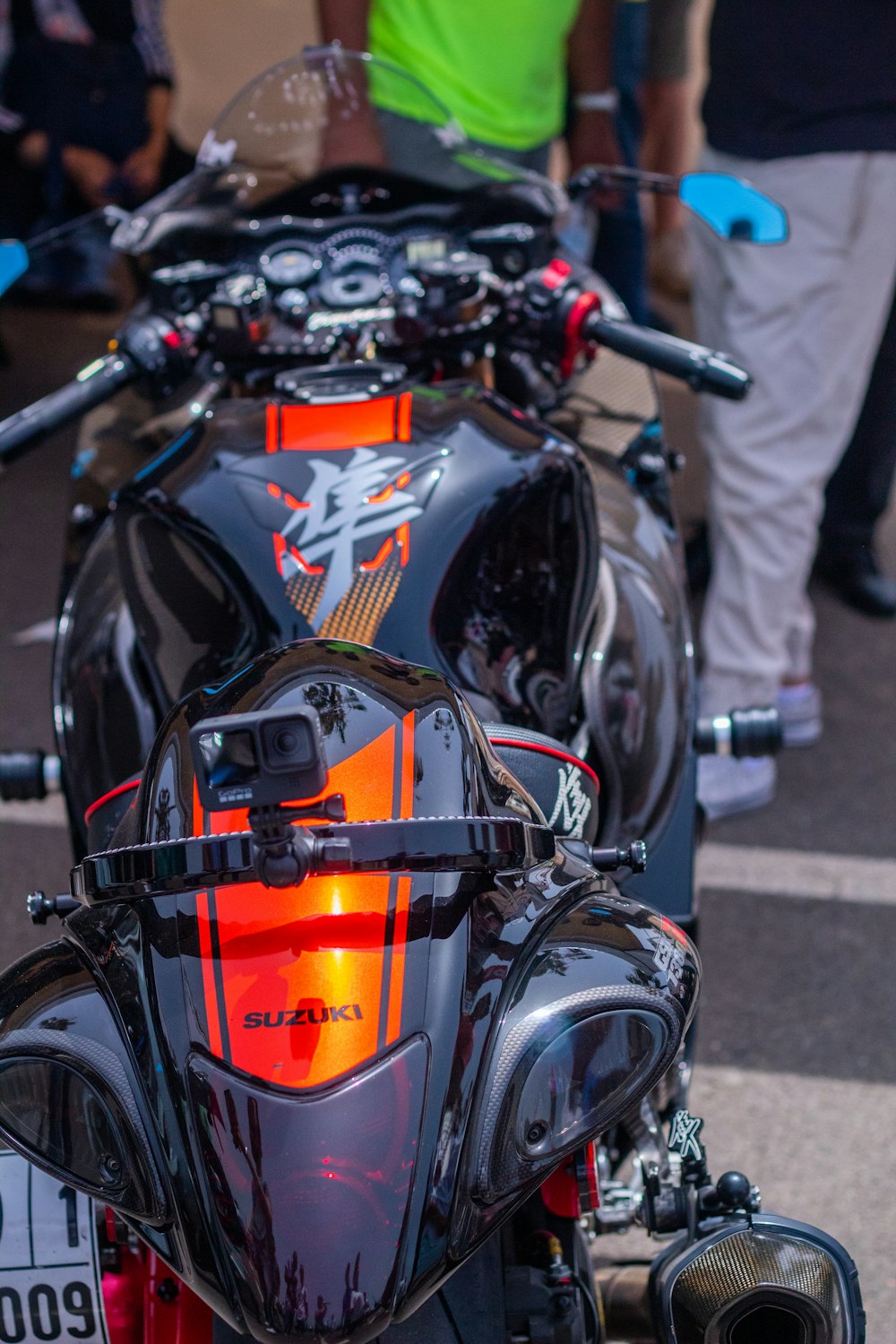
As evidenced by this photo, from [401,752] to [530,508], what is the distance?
0.51m

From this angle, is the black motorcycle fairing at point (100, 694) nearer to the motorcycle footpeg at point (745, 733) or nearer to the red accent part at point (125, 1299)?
the red accent part at point (125, 1299)

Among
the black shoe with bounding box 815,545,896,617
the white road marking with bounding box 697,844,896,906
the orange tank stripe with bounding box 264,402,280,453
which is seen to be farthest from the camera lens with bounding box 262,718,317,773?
the black shoe with bounding box 815,545,896,617

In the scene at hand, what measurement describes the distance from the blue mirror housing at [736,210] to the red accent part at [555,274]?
0.21 m

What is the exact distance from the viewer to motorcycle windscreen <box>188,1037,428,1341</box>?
979 mm

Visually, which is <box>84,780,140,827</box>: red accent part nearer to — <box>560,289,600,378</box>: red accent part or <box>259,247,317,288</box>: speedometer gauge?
<box>259,247,317,288</box>: speedometer gauge

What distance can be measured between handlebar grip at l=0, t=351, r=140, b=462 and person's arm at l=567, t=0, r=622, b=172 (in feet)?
6.34

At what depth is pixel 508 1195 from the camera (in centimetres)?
107

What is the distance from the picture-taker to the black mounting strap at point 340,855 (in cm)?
104

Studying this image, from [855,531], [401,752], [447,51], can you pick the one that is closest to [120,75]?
[447,51]

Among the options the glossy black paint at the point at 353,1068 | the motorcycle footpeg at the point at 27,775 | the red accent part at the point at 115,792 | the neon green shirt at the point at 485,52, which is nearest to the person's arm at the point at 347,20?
the neon green shirt at the point at 485,52

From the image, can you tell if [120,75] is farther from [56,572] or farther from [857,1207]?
[857,1207]

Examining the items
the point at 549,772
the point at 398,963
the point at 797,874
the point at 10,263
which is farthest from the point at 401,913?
the point at 797,874

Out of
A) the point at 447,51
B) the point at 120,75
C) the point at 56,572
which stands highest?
the point at 447,51

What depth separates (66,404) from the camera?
80.2 inches
